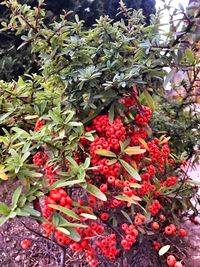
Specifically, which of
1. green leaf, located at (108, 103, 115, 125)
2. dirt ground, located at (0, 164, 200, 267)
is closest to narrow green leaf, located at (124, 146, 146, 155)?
green leaf, located at (108, 103, 115, 125)

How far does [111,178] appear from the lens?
1292mm

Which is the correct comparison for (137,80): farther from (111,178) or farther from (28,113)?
(28,113)

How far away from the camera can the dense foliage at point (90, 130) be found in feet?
4.13

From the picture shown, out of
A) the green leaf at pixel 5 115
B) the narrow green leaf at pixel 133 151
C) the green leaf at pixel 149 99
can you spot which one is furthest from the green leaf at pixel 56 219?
the green leaf at pixel 149 99

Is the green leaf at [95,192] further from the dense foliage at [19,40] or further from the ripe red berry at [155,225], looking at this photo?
the dense foliage at [19,40]

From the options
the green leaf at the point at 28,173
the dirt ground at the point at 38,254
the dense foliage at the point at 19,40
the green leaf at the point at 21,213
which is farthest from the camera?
the dense foliage at the point at 19,40

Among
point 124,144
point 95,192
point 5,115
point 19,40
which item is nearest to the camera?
point 95,192

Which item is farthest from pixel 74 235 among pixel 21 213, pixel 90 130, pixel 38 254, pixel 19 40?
pixel 19 40

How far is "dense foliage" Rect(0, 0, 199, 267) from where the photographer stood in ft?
4.13

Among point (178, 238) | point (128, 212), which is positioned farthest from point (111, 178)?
point (178, 238)

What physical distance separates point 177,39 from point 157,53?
0.31 ft

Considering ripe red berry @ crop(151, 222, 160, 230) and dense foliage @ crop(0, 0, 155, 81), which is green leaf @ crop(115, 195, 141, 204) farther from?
dense foliage @ crop(0, 0, 155, 81)

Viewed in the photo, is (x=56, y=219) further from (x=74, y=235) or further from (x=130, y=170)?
(x=130, y=170)

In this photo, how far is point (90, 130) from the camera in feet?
4.74
